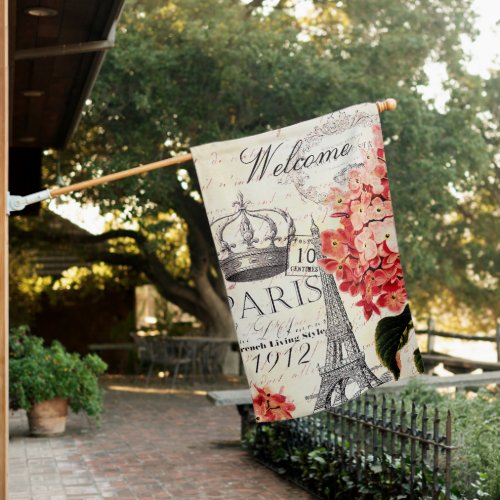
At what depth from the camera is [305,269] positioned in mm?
4906

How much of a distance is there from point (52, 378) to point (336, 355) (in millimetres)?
6138

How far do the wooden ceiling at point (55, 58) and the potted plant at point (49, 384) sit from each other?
2.61 meters

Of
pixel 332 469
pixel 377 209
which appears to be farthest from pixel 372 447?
pixel 377 209

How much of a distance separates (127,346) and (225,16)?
284 inches

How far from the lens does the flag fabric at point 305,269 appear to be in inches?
192

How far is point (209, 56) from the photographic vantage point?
1465 cm

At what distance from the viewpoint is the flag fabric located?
4.87 metres

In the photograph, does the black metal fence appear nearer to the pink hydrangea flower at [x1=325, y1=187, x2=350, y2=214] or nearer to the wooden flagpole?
the pink hydrangea flower at [x1=325, y1=187, x2=350, y2=214]

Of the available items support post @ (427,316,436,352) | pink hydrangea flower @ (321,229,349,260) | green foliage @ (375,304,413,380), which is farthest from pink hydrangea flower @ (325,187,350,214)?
support post @ (427,316,436,352)

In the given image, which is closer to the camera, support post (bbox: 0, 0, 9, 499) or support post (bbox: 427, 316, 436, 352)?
support post (bbox: 0, 0, 9, 499)

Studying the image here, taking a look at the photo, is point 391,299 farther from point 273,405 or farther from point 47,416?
point 47,416

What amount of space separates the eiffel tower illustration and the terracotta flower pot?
6302 millimetres

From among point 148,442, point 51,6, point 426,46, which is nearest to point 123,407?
point 148,442

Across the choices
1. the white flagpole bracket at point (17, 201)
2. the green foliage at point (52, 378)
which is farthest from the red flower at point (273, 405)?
the green foliage at point (52, 378)
